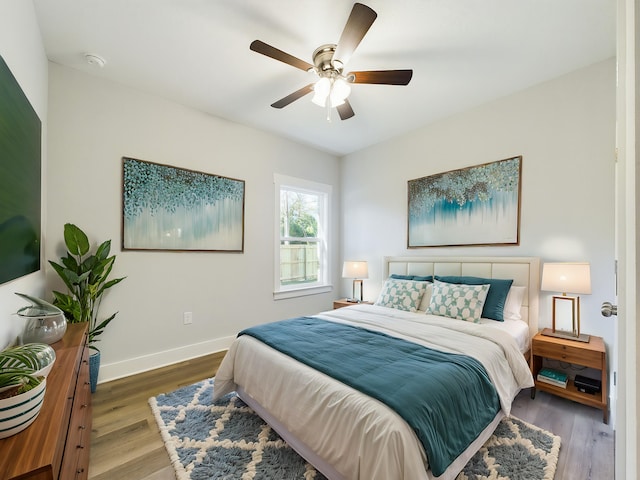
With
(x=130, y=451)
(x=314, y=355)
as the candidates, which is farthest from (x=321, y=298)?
(x=130, y=451)

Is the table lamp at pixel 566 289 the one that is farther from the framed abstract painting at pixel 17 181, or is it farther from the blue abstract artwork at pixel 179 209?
the framed abstract painting at pixel 17 181

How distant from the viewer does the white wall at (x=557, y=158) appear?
2.29 meters

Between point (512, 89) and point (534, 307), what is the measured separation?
2097 millimetres

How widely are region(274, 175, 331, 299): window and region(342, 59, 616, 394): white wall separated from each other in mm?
1501

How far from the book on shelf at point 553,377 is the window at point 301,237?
2.76 metres

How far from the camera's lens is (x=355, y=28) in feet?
5.20

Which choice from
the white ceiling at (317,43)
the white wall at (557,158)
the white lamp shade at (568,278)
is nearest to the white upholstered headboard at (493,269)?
the white wall at (557,158)

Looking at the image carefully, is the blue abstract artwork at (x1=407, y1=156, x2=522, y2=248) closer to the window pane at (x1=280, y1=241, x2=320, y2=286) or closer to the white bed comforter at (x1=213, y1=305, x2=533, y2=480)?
the white bed comforter at (x1=213, y1=305, x2=533, y2=480)

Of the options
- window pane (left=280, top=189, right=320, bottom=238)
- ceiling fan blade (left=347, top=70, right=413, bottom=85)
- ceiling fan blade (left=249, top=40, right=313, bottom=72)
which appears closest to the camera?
ceiling fan blade (left=249, top=40, right=313, bottom=72)

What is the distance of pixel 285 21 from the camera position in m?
1.89

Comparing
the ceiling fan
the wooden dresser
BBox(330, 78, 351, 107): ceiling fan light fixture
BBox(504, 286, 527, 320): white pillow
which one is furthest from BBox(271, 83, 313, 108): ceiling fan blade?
BBox(504, 286, 527, 320): white pillow

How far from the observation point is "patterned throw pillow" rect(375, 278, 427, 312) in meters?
2.90

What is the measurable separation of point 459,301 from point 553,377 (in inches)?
34.1

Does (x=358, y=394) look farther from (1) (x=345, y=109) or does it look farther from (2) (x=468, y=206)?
(2) (x=468, y=206)
